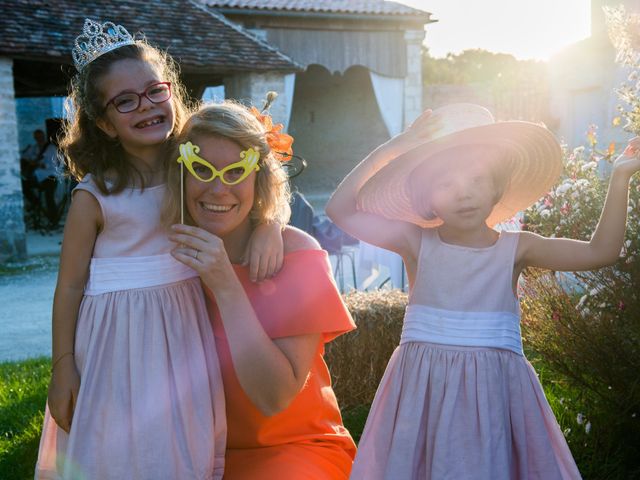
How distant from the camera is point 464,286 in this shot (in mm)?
2221

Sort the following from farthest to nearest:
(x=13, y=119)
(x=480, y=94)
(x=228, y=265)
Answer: (x=480, y=94)
(x=13, y=119)
(x=228, y=265)

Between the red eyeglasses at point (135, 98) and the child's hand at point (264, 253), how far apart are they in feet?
2.06

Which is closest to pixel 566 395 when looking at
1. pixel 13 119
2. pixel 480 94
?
pixel 13 119

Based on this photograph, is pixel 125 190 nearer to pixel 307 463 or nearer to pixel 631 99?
pixel 307 463

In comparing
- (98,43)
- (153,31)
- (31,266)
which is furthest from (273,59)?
(98,43)

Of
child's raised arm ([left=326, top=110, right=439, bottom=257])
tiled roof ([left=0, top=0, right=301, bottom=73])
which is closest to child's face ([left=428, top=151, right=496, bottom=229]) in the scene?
child's raised arm ([left=326, top=110, right=439, bottom=257])

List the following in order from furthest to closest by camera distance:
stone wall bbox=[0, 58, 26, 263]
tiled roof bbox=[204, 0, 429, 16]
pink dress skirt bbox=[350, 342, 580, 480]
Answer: tiled roof bbox=[204, 0, 429, 16], stone wall bbox=[0, 58, 26, 263], pink dress skirt bbox=[350, 342, 580, 480]

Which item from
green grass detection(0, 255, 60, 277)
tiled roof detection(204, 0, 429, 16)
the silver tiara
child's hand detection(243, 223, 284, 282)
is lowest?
green grass detection(0, 255, 60, 277)

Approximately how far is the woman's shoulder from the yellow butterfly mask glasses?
29cm

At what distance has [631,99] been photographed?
3.01 m

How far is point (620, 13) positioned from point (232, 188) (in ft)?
5.83

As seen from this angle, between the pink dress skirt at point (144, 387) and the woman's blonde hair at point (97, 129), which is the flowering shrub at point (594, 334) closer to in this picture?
the pink dress skirt at point (144, 387)

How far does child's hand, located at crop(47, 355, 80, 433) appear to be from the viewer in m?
2.34

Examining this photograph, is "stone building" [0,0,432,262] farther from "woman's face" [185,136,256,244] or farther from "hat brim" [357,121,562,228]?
"hat brim" [357,121,562,228]
